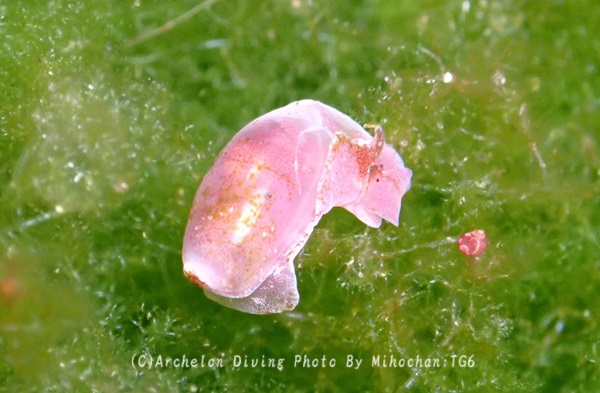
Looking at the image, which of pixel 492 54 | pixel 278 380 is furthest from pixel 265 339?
pixel 492 54

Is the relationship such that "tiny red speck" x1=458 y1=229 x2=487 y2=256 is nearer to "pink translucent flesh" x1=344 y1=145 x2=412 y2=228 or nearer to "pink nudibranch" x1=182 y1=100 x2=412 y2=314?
"pink translucent flesh" x1=344 y1=145 x2=412 y2=228

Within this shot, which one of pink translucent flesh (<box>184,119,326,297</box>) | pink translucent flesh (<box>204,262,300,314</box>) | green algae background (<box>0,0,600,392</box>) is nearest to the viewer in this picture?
pink translucent flesh (<box>184,119,326,297</box>)

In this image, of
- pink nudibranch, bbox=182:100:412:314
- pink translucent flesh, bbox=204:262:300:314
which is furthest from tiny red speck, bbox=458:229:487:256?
pink translucent flesh, bbox=204:262:300:314

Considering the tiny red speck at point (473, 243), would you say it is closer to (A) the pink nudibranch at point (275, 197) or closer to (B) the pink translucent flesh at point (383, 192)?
(B) the pink translucent flesh at point (383, 192)

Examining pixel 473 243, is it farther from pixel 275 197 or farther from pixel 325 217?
pixel 275 197

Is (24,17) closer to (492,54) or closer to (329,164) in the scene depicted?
(329,164)

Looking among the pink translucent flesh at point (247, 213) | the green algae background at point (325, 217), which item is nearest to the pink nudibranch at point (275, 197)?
the pink translucent flesh at point (247, 213)

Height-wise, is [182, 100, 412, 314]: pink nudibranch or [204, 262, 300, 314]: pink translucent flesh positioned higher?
[182, 100, 412, 314]: pink nudibranch

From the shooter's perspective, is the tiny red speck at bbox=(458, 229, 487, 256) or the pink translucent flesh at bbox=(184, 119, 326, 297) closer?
the pink translucent flesh at bbox=(184, 119, 326, 297)
